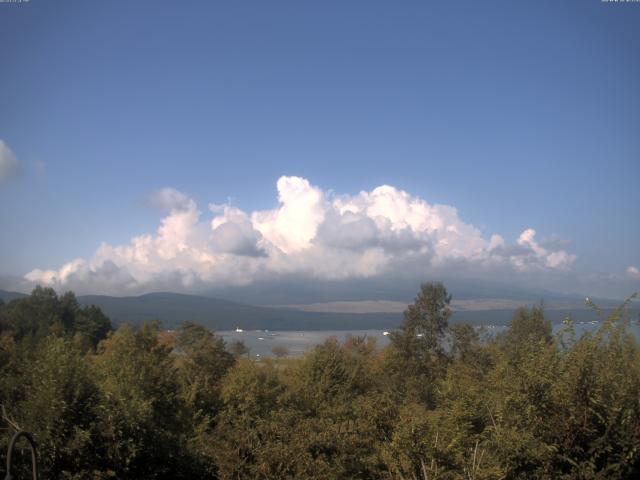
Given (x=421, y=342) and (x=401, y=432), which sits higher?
(x=401, y=432)

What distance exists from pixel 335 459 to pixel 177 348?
67.6 meters

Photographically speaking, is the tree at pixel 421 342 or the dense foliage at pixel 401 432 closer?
the dense foliage at pixel 401 432

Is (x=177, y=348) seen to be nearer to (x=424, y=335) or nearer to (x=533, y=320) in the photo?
(x=424, y=335)

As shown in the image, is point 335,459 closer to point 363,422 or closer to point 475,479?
point 363,422

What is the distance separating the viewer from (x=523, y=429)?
11531 mm

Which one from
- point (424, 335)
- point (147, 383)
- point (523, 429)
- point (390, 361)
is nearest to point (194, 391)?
point (147, 383)

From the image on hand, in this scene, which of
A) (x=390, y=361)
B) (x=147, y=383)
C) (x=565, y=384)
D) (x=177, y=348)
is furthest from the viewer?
(x=177, y=348)

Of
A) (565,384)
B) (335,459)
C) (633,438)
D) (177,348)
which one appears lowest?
(177,348)

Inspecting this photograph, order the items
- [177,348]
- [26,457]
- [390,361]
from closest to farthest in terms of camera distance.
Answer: [26,457], [390,361], [177,348]

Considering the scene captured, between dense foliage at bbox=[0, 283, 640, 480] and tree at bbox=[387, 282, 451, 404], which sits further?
tree at bbox=[387, 282, 451, 404]

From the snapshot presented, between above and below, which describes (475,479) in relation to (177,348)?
above

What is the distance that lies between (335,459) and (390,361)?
44.1 meters

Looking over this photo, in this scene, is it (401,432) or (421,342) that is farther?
(421,342)

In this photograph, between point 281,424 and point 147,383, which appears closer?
point 281,424
